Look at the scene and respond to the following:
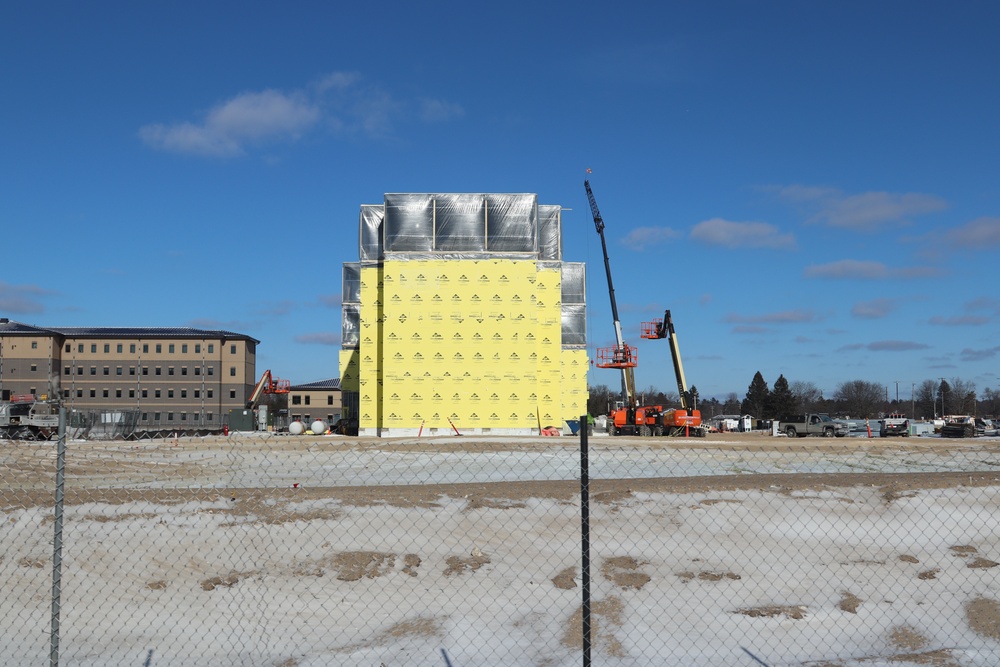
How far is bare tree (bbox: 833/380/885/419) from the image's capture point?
129750 millimetres

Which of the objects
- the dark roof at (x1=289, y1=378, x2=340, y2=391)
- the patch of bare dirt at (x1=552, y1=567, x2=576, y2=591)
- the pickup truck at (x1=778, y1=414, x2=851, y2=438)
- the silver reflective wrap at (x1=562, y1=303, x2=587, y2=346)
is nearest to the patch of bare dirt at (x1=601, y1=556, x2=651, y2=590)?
the patch of bare dirt at (x1=552, y1=567, x2=576, y2=591)

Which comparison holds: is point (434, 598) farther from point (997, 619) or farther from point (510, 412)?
point (510, 412)

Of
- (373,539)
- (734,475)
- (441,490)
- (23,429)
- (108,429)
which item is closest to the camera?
(373,539)

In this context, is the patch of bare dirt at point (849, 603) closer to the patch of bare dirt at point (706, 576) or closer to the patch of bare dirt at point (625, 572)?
the patch of bare dirt at point (706, 576)

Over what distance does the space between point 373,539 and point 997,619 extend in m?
6.94

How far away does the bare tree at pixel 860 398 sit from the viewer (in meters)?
130

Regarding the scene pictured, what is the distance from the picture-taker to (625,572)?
933cm

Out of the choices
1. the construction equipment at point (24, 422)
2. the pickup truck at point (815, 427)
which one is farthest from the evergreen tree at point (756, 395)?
the construction equipment at point (24, 422)

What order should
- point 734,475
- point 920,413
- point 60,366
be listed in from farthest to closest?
point 920,413, point 60,366, point 734,475

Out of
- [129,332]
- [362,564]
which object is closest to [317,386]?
[129,332]

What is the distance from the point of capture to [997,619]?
8078 millimetres

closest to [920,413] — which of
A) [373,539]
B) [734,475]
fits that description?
[734,475]

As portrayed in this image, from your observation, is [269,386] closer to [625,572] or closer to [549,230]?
[549,230]

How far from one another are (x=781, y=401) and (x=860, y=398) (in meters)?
33.1
